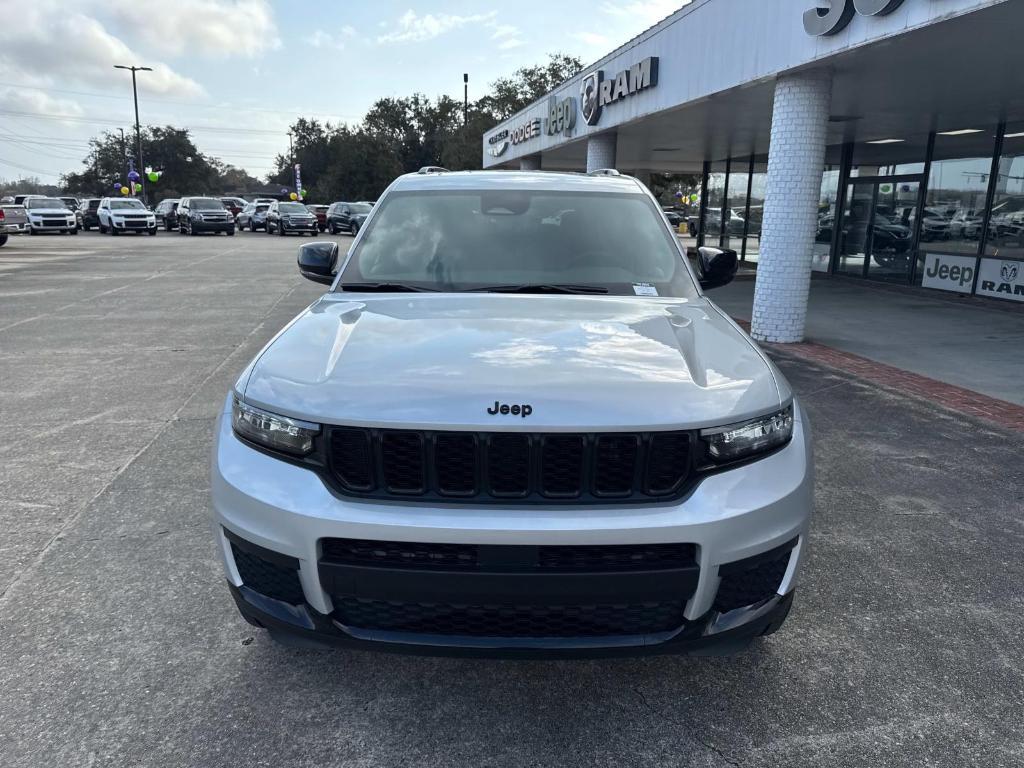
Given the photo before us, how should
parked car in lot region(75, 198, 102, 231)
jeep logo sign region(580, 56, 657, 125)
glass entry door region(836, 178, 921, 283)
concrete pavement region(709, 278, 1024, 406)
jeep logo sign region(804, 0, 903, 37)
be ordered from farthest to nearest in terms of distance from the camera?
1. parked car in lot region(75, 198, 102, 231)
2. glass entry door region(836, 178, 921, 283)
3. jeep logo sign region(580, 56, 657, 125)
4. concrete pavement region(709, 278, 1024, 406)
5. jeep logo sign region(804, 0, 903, 37)

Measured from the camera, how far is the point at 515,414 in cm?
214

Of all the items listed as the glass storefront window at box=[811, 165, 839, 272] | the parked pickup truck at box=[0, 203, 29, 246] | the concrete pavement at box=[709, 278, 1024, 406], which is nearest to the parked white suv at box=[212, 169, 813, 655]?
the concrete pavement at box=[709, 278, 1024, 406]

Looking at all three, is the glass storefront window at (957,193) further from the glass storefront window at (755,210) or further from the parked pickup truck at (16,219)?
the parked pickup truck at (16,219)

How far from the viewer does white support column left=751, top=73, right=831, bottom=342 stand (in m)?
9.52

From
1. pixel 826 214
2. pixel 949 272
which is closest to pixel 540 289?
pixel 949 272

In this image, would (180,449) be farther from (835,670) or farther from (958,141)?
(958,141)

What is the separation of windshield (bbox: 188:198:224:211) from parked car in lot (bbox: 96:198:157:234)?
2.03 metres

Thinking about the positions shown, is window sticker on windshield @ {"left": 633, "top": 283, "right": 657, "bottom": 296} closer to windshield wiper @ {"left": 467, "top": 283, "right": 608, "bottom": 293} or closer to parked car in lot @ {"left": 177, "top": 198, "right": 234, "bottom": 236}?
windshield wiper @ {"left": 467, "top": 283, "right": 608, "bottom": 293}

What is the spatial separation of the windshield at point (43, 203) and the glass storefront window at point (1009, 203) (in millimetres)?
38772

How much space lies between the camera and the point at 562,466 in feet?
7.09

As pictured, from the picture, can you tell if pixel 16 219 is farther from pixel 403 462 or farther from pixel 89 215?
pixel 403 462

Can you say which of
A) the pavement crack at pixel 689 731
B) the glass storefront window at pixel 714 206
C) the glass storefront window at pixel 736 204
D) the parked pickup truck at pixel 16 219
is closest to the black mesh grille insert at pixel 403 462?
the pavement crack at pixel 689 731

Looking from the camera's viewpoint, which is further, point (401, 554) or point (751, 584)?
point (751, 584)

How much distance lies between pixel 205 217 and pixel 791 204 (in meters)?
33.6
